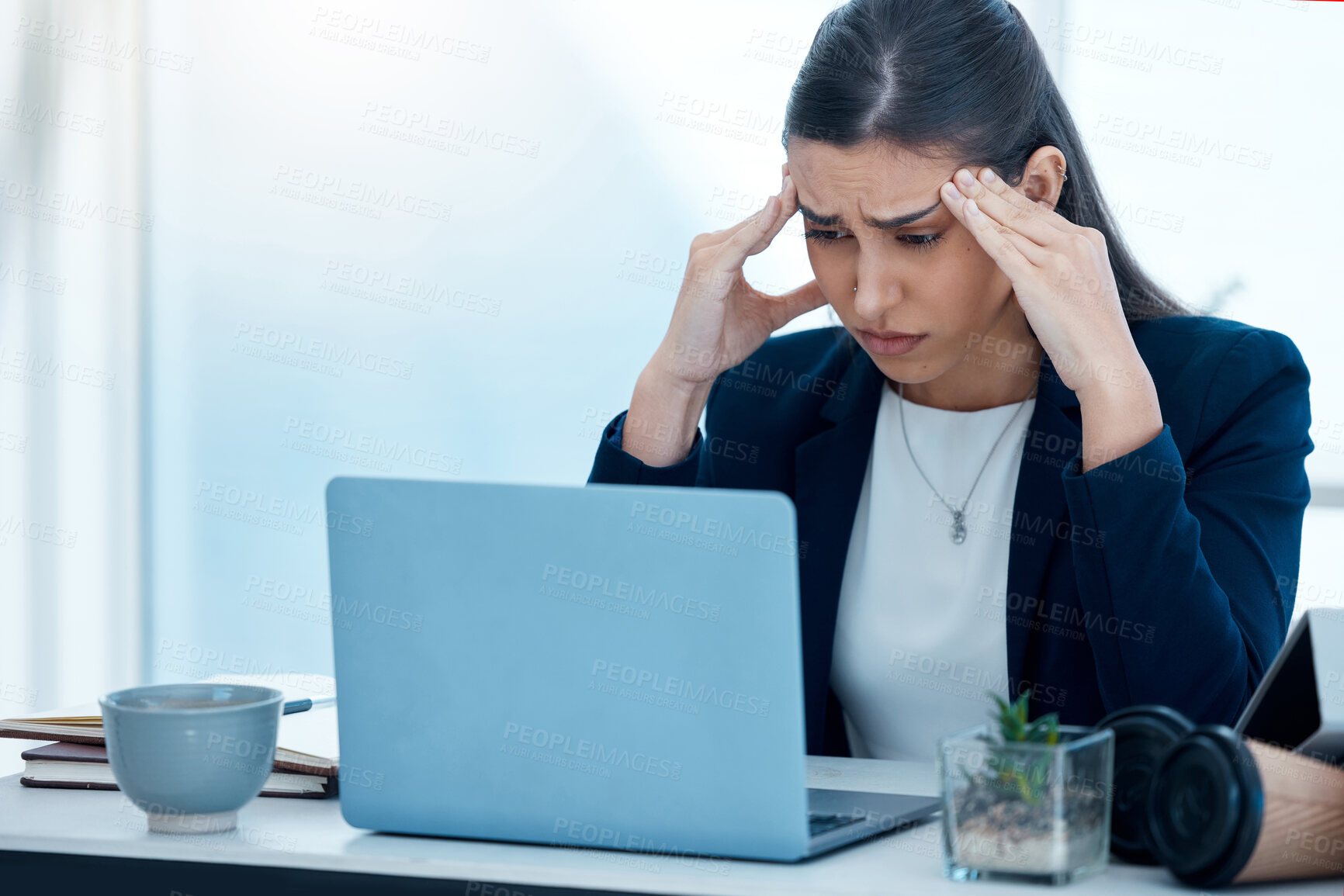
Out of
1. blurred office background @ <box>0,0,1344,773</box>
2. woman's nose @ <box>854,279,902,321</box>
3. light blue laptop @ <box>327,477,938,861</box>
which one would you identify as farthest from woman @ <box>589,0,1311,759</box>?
blurred office background @ <box>0,0,1344,773</box>

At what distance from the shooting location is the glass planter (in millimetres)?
668

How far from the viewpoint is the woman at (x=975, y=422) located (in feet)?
3.91

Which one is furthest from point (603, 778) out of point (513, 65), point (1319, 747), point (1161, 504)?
point (513, 65)

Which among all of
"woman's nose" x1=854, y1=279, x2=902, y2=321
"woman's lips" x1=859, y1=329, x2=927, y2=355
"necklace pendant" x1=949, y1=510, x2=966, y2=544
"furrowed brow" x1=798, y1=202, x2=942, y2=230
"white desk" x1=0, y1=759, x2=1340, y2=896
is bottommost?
"white desk" x1=0, y1=759, x2=1340, y2=896

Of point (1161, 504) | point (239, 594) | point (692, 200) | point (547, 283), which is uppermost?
point (692, 200)

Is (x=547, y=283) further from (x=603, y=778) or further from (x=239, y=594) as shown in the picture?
(x=603, y=778)

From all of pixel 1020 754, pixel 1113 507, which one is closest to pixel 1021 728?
pixel 1020 754

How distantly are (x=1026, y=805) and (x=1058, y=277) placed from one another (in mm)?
718

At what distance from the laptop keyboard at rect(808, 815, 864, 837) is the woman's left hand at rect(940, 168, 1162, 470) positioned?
19.8 inches

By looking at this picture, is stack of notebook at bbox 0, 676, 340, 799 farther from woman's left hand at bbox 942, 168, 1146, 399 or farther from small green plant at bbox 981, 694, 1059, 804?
woman's left hand at bbox 942, 168, 1146, 399

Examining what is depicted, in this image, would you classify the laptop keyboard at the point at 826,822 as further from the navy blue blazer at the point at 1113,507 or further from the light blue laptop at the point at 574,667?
the navy blue blazer at the point at 1113,507

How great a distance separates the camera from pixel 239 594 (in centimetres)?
295

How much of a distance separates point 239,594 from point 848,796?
235cm

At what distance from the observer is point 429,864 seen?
0.74 metres
